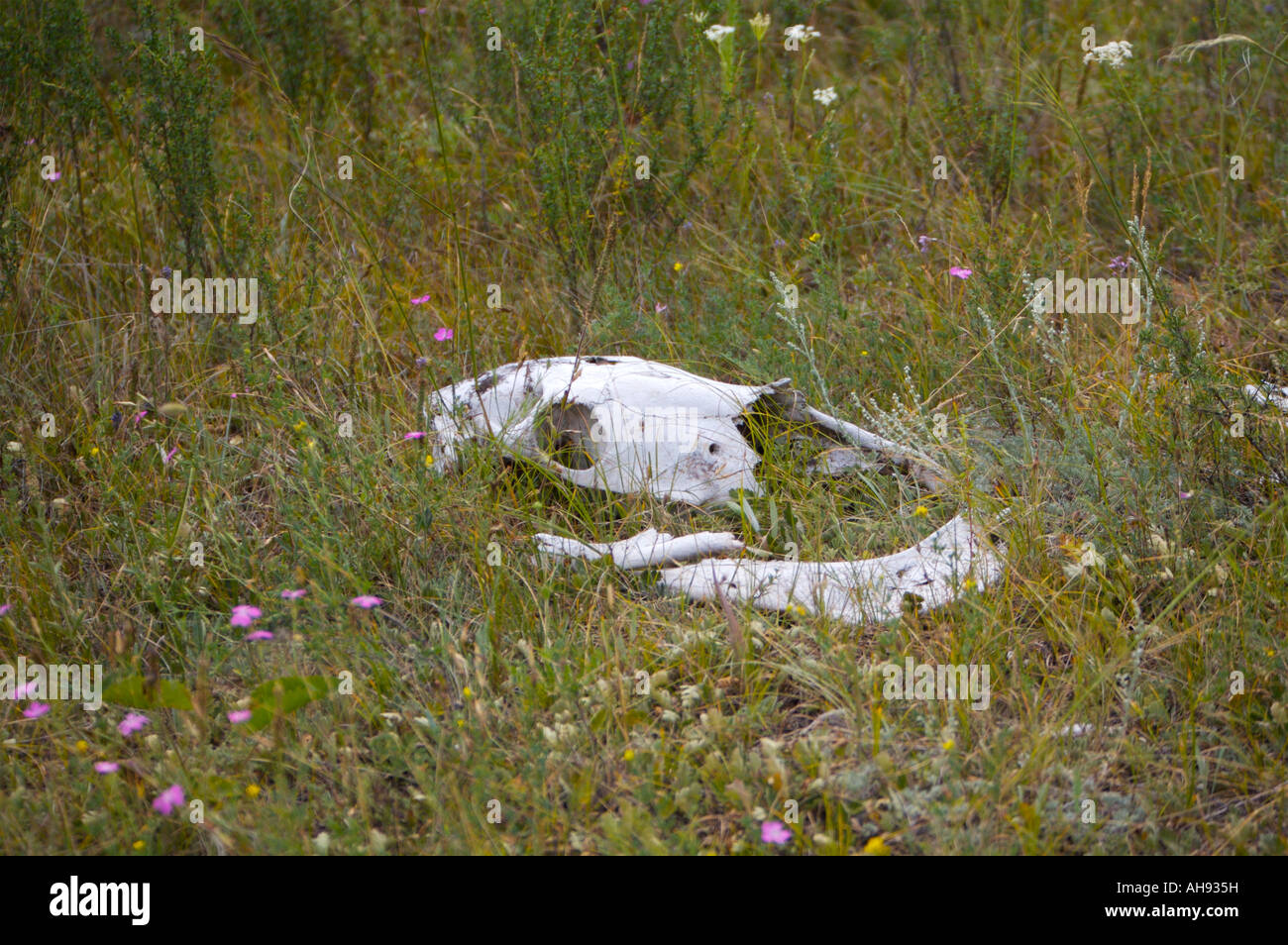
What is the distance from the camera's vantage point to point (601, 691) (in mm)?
2104

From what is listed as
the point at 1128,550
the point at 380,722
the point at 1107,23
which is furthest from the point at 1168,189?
the point at 380,722

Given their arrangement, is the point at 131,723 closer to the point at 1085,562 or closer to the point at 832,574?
the point at 832,574

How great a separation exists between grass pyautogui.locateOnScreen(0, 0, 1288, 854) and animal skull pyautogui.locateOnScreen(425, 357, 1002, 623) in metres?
0.08

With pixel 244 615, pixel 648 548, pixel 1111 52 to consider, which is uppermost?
pixel 1111 52

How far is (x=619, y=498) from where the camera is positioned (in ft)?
9.21

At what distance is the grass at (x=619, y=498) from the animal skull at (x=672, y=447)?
0.08m

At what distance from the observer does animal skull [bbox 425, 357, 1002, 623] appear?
8.01ft

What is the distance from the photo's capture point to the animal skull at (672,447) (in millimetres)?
2441

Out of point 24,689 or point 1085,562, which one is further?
point 1085,562

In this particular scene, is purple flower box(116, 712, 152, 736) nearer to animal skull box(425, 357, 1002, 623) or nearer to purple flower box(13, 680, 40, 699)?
purple flower box(13, 680, 40, 699)

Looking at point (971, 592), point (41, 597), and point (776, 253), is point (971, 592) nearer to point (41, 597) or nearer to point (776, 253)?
point (776, 253)

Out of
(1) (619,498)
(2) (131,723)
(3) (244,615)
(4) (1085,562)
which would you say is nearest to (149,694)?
(2) (131,723)

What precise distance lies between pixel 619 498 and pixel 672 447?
20 cm

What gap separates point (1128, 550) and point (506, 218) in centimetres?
271
